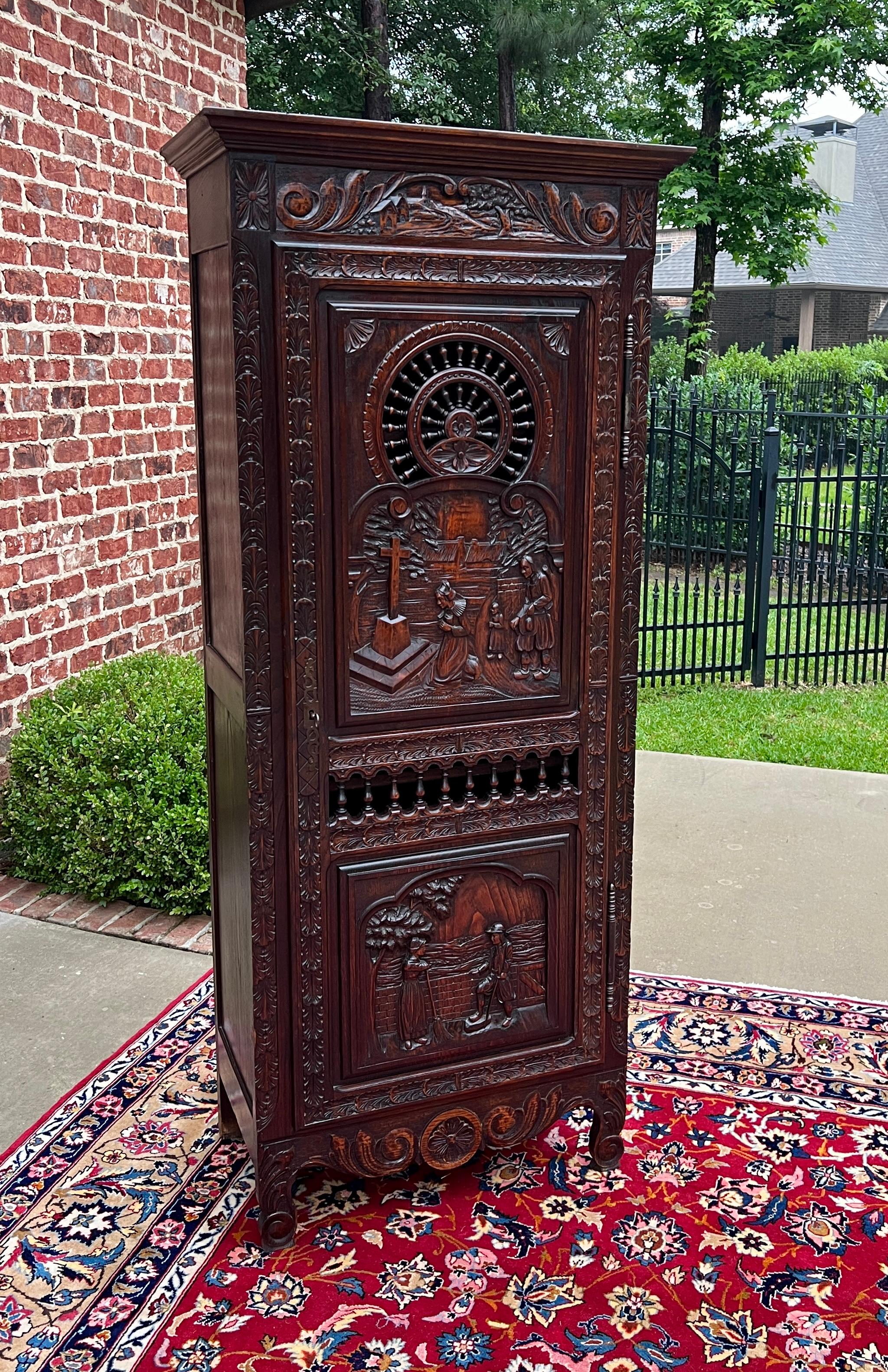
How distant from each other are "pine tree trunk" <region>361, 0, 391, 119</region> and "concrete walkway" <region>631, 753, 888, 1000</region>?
10.3 m

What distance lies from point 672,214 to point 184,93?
10470 mm

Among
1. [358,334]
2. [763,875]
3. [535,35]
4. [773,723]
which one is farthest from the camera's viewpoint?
[535,35]

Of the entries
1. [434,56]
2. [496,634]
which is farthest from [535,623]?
[434,56]

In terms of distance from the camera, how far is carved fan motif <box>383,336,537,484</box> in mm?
2223

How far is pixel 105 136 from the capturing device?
192 inches

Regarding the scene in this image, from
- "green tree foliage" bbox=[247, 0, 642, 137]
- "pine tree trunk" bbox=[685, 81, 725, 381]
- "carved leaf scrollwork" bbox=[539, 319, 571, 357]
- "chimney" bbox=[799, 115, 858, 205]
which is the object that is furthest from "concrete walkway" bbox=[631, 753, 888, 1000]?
"chimney" bbox=[799, 115, 858, 205]

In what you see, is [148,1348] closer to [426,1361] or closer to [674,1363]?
[426,1361]

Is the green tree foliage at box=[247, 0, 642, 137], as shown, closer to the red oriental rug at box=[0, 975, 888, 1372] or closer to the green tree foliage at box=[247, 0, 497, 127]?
the green tree foliage at box=[247, 0, 497, 127]

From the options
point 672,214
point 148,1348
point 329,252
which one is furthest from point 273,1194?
point 672,214

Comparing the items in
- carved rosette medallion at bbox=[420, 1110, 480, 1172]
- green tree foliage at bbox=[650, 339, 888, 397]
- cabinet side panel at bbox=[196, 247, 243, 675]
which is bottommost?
carved rosette medallion at bbox=[420, 1110, 480, 1172]

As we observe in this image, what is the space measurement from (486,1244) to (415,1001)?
20.5 inches

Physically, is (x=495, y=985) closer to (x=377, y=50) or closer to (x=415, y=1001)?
(x=415, y=1001)

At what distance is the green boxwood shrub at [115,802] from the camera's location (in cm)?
409

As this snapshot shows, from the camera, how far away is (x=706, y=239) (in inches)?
590
